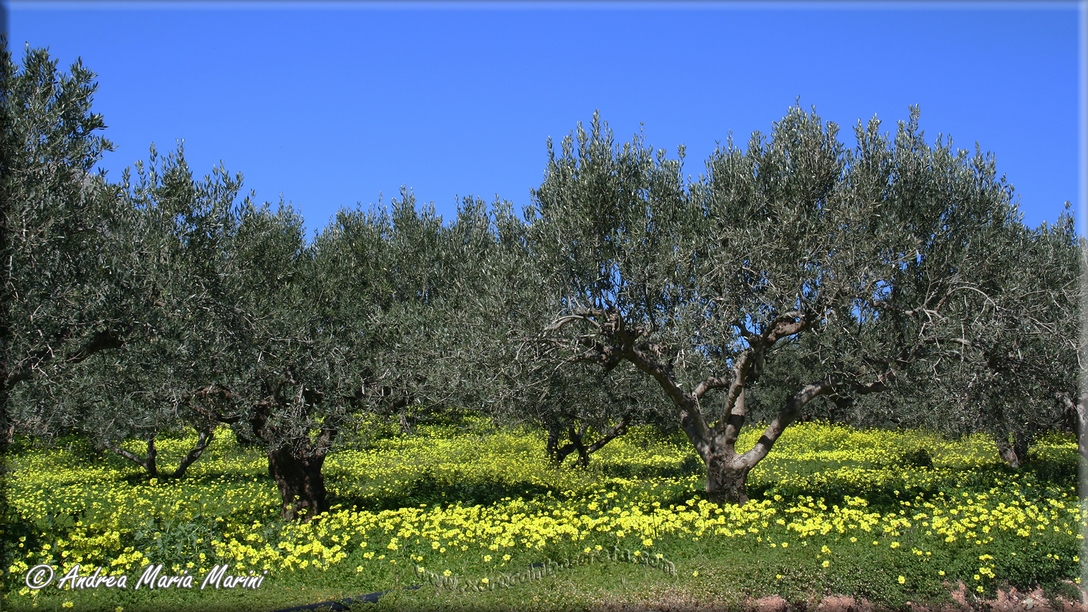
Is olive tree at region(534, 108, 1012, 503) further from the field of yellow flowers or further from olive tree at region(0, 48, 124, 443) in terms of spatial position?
olive tree at region(0, 48, 124, 443)

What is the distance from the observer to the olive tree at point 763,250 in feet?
45.0

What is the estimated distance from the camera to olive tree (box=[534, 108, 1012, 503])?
13711 millimetres

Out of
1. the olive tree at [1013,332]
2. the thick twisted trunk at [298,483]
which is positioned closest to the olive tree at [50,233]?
the thick twisted trunk at [298,483]

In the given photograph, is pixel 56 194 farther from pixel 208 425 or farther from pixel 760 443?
pixel 760 443

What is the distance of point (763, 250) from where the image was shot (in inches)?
543

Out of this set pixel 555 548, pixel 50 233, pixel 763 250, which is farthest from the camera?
pixel 763 250

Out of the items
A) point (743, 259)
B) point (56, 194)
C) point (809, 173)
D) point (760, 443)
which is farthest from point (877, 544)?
point (56, 194)

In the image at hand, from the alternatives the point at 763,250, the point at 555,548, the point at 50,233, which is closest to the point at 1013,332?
the point at 763,250

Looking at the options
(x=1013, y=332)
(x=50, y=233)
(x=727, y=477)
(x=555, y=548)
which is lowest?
(x=555, y=548)

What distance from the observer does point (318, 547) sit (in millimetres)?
12094

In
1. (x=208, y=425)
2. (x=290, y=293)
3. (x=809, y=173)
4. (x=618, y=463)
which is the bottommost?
(x=618, y=463)

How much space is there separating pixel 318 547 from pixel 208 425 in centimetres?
514

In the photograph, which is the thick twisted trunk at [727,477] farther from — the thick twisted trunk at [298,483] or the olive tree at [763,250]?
the thick twisted trunk at [298,483]

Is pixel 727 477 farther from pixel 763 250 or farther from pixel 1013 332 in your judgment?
pixel 1013 332
